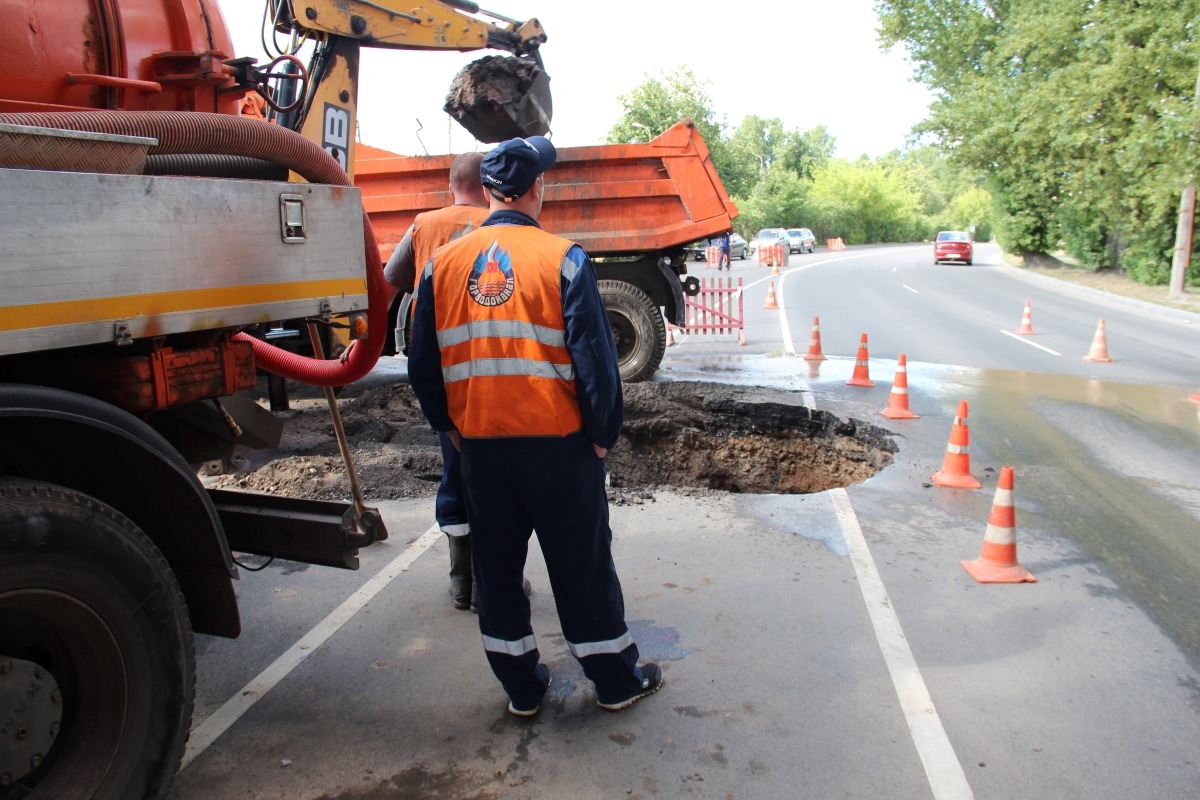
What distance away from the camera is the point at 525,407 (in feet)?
10.2

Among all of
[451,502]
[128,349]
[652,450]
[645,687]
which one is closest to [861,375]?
[652,450]

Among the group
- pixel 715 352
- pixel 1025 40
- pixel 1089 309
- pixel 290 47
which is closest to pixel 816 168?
pixel 1025 40

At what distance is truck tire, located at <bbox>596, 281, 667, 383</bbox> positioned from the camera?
1088cm

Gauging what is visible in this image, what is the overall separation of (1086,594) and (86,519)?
4.55 metres

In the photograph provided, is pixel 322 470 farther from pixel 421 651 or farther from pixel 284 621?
pixel 421 651

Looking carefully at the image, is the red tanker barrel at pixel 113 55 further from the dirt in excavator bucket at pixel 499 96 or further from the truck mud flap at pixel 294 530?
the dirt in excavator bucket at pixel 499 96

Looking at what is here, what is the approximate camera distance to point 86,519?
2385mm

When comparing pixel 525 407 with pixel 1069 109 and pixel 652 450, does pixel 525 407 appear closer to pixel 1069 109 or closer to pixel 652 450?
pixel 652 450

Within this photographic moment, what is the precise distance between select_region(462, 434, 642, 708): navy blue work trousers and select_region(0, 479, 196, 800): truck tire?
104 centimetres

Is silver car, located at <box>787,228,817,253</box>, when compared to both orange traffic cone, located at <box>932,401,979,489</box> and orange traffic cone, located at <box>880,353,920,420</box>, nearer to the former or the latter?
orange traffic cone, located at <box>880,353,920,420</box>

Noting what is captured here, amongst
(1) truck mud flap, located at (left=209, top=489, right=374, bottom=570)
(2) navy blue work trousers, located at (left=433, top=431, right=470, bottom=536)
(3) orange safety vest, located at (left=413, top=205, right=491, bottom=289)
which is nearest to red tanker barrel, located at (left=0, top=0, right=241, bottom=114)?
(3) orange safety vest, located at (left=413, top=205, right=491, bottom=289)

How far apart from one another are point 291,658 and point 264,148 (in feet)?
7.15

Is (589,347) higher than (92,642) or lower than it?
higher

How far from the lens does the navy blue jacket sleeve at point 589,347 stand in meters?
3.09
